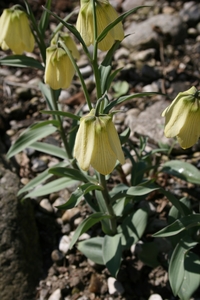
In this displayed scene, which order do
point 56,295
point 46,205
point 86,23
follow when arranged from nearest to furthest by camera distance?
point 86,23, point 56,295, point 46,205

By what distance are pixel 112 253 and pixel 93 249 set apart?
0.19m

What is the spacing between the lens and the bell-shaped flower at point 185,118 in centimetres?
175

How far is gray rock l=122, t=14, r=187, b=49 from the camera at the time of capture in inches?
156

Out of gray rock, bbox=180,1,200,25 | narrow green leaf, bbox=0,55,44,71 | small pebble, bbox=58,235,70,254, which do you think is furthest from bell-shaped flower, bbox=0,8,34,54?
gray rock, bbox=180,1,200,25

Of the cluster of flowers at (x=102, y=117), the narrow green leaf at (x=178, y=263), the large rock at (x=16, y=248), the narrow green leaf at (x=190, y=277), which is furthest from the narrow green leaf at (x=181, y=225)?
the large rock at (x=16, y=248)

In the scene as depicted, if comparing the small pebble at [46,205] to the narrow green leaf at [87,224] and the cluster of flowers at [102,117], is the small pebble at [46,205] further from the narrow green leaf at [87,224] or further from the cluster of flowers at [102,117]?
the cluster of flowers at [102,117]

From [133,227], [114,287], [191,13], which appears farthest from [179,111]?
[191,13]

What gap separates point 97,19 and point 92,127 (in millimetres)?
519

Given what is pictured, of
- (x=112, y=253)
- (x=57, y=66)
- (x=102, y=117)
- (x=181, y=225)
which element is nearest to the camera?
(x=102, y=117)

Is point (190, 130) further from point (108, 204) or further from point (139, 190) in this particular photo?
point (108, 204)

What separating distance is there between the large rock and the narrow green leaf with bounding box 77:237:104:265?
0.32m

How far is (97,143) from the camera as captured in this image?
171 cm

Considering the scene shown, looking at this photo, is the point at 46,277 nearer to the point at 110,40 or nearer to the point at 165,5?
the point at 110,40

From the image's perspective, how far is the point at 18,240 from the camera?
259 cm
